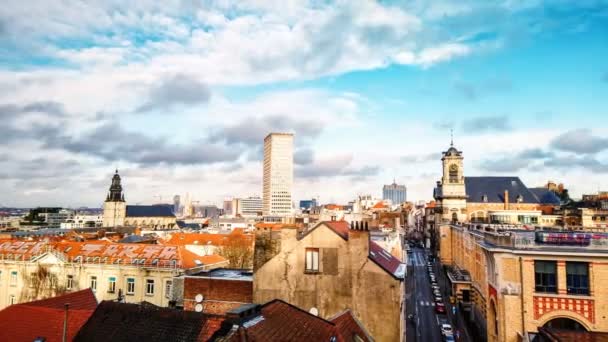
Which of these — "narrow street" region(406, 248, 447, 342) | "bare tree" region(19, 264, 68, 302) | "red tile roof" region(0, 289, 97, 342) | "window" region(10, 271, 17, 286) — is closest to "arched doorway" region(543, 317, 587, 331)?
"narrow street" region(406, 248, 447, 342)

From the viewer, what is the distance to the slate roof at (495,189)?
87.2 m

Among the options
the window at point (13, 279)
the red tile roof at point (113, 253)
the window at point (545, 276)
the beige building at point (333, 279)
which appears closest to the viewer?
the beige building at point (333, 279)

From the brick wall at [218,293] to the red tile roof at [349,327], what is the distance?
6350 millimetres

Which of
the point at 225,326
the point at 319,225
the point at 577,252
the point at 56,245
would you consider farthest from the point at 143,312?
the point at 56,245

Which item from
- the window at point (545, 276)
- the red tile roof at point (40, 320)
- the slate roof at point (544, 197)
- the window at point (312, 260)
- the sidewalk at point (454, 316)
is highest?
the slate roof at point (544, 197)

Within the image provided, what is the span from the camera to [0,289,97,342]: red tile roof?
20172 millimetres

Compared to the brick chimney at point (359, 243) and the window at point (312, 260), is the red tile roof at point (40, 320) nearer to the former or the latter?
the window at point (312, 260)

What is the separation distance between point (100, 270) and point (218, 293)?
24.2 m

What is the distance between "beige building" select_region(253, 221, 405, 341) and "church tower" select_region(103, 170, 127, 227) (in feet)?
568

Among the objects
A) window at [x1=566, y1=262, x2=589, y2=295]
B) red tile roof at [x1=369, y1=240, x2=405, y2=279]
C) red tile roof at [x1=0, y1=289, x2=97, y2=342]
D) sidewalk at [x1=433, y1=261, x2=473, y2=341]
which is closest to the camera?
red tile roof at [x1=0, y1=289, x2=97, y2=342]

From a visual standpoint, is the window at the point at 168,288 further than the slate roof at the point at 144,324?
Yes

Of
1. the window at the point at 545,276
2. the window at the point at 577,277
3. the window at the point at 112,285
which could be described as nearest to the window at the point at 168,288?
the window at the point at 112,285

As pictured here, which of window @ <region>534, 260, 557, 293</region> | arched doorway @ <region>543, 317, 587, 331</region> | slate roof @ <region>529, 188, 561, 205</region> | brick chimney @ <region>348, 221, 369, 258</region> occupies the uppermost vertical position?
slate roof @ <region>529, 188, 561, 205</region>

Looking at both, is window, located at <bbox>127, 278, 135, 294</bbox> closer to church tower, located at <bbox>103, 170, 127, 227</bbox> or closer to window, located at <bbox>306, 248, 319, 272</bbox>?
window, located at <bbox>306, 248, 319, 272</bbox>
